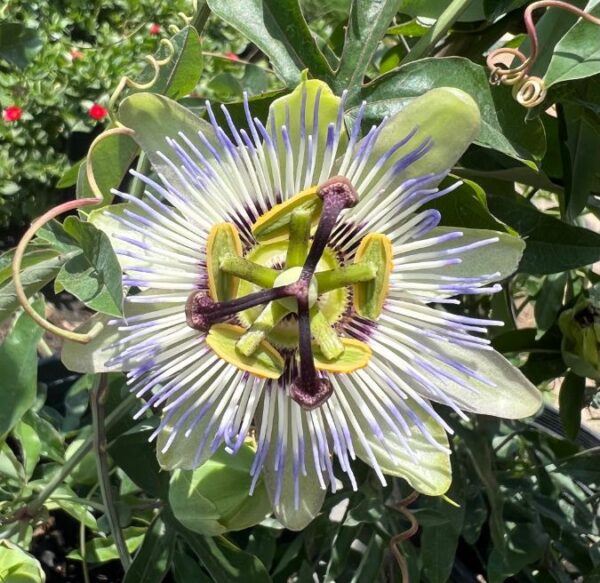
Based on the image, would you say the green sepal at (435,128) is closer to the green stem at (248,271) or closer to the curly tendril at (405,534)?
the green stem at (248,271)

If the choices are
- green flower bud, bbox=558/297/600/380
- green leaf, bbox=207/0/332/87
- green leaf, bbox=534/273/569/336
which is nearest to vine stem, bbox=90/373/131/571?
green leaf, bbox=207/0/332/87

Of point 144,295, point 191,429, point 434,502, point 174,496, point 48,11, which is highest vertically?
point 48,11

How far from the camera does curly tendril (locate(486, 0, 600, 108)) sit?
66 centimetres

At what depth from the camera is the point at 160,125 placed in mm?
657

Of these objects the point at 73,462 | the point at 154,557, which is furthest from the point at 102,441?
the point at 154,557

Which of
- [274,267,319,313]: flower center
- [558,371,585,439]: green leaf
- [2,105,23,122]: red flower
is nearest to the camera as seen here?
[274,267,319,313]: flower center

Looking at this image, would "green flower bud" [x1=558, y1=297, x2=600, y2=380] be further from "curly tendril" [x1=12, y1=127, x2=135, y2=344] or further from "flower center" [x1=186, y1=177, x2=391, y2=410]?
"curly tendril" [x1=12, y1=127, x2=135, y2=344]

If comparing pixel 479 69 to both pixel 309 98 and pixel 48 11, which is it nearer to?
pixel 309 98

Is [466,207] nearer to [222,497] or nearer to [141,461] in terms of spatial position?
[222,497]

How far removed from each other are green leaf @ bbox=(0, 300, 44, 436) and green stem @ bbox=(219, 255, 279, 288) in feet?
1.16

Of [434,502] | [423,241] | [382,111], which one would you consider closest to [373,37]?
[382,111]

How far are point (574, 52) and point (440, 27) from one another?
0.15 metres

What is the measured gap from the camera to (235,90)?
3.72 feet

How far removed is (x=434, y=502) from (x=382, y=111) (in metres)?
0.68
